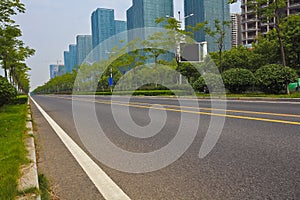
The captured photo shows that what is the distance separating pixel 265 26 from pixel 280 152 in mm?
68967

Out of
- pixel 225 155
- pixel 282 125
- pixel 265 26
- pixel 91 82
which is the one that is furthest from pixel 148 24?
pixel 265 26

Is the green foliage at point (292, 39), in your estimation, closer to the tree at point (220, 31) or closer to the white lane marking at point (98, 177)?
the tree at point (220, 31)

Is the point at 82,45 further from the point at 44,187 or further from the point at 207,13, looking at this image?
the point at 44,187

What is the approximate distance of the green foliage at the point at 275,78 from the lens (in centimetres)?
1584

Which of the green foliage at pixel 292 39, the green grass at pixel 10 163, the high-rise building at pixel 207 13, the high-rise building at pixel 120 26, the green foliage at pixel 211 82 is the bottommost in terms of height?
the green grass at pixel 10 163

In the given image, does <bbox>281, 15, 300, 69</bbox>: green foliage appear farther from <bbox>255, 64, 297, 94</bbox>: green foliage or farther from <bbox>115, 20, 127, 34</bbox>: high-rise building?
<bbox>115, 20, 127, 34</bbox>: high-rise building

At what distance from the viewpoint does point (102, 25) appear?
41.6 meters

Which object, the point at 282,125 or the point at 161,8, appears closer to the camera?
the point at 282,125

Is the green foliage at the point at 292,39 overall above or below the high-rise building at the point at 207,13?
below

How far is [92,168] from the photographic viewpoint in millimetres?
3633

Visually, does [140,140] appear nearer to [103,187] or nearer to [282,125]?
[103,187]

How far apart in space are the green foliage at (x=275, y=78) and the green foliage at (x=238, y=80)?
2.13m

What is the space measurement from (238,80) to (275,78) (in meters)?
3.58

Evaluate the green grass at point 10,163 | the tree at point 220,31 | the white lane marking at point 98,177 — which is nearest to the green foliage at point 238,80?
the tree at point 220,31
